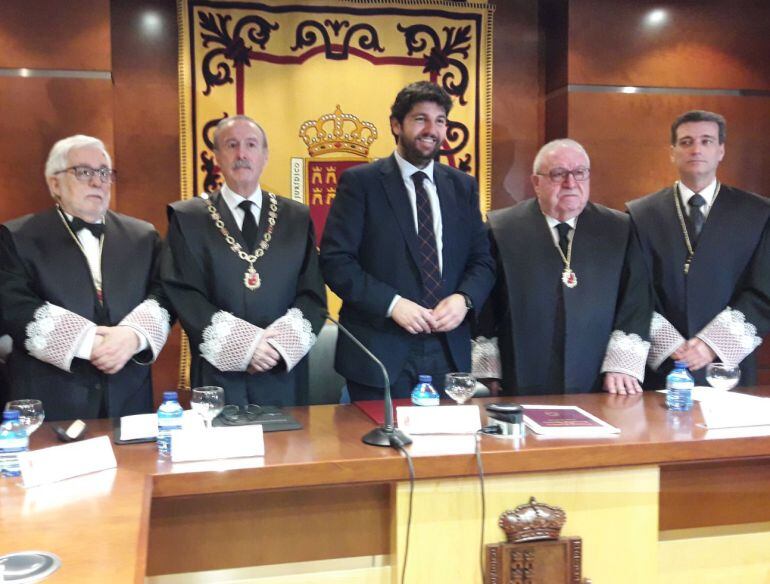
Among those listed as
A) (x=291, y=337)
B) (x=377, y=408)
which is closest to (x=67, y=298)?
(x=291, y=337)

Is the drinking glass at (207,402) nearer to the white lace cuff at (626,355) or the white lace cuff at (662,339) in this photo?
the white lace cuff at (626,355)

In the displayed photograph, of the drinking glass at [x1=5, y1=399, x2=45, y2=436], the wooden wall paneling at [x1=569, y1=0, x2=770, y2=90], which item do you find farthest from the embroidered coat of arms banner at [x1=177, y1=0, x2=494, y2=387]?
the drinking glass at [x1=5, y1=399, x2=45, y2=436]

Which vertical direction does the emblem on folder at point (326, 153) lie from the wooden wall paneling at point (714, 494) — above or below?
above

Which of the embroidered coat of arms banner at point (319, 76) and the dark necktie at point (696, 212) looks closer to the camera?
the dark necktie at point (696, 212)

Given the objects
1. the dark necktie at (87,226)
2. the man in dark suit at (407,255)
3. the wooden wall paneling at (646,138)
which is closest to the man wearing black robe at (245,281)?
the man in dark suit at (407,255)

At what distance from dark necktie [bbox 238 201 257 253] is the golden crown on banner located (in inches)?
64.5

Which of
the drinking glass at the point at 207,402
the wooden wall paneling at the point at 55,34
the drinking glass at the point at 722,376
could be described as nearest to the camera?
the drinking glass at the point at 207,402

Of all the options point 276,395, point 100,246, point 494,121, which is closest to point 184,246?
point 100,246

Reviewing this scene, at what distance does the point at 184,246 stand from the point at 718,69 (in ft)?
11.3

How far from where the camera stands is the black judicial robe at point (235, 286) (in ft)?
8.41

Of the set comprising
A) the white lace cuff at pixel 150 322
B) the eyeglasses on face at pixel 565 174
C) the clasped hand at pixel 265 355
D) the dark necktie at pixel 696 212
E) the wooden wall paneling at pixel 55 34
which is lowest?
the clasped hand at pixel 265 355

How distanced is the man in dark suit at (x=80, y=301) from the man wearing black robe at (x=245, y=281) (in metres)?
0.14

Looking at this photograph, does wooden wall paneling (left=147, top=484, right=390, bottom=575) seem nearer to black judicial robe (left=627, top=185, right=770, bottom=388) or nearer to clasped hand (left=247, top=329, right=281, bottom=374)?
clasped hand (left=247, top=329, right=281, bottom=374)

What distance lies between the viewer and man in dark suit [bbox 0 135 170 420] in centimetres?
243
